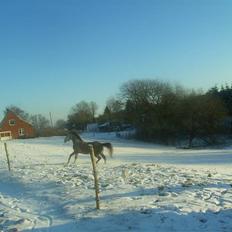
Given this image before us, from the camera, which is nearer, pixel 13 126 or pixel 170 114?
pixel 170 114

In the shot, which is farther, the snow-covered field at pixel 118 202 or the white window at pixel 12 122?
the white window at pixel 12 122

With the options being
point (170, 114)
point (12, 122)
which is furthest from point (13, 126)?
point (170, 114)

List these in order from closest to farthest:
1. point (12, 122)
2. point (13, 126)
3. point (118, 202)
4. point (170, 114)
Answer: point (118, 202) → point (170, 114) → point (13, 126) → point (12, 122)

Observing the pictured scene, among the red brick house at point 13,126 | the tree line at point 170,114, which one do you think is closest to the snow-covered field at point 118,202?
the tree line at point 170,114

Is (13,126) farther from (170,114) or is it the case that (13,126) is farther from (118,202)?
(118,202)

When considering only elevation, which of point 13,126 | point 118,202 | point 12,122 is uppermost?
point 12,122

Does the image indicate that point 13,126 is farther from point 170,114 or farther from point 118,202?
point 118,202

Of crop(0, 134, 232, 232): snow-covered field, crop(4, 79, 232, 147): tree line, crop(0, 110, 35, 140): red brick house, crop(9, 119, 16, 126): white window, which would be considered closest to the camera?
crop(0, 134, 232, 232): snow-covered field

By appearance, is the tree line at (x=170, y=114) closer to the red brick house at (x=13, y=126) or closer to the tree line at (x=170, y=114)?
the tree line at (x=170, y=114)

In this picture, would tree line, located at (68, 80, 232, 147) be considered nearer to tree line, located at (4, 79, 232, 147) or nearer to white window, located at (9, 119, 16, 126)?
Result: tree line, located at (4, 79, 232, 147)

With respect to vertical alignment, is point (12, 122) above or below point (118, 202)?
above

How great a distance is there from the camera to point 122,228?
11.3 meters

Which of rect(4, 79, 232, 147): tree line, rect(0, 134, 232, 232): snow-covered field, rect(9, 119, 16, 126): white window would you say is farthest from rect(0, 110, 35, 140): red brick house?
rect(0, 134, 232, 232): snow-covered field

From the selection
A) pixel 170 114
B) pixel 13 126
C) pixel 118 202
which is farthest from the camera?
pixel 13 126
